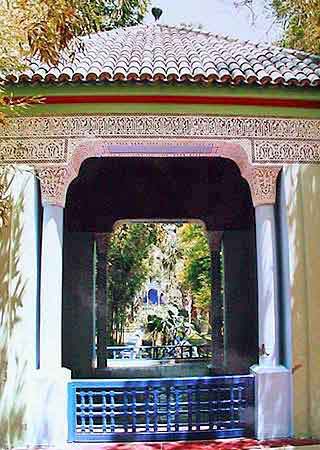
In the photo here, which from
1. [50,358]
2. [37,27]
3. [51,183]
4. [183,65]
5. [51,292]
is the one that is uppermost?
→ [183,65]

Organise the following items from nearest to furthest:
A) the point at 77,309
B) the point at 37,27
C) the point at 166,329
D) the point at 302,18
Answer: the point at 37,27 < the point at 302,18 < the point at 77,309 < the point at 166,329

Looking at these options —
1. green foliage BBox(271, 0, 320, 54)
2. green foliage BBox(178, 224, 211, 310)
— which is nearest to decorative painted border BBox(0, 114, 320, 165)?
green foliage BBox(271, 0, 320, 54)

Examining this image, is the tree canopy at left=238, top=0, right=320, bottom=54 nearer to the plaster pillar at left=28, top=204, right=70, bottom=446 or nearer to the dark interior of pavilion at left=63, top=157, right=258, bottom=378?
the dark interior of pavilion at left=63, top=157, right=258, bottom=378

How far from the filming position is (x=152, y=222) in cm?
1140

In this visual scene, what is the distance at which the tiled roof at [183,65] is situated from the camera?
6758 mm

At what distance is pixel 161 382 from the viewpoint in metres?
6.93

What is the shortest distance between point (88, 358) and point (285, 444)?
17.8 feet

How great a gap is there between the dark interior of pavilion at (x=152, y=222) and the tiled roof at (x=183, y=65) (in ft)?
7.71

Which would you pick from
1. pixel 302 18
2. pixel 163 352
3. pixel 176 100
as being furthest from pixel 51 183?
pixel 163 352

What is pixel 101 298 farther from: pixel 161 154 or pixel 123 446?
pixel 123 446

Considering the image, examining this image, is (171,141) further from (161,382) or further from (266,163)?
(161,382)

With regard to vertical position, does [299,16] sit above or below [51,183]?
above

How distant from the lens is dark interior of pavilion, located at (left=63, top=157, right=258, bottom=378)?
1069 cm

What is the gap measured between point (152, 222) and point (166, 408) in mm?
4968
